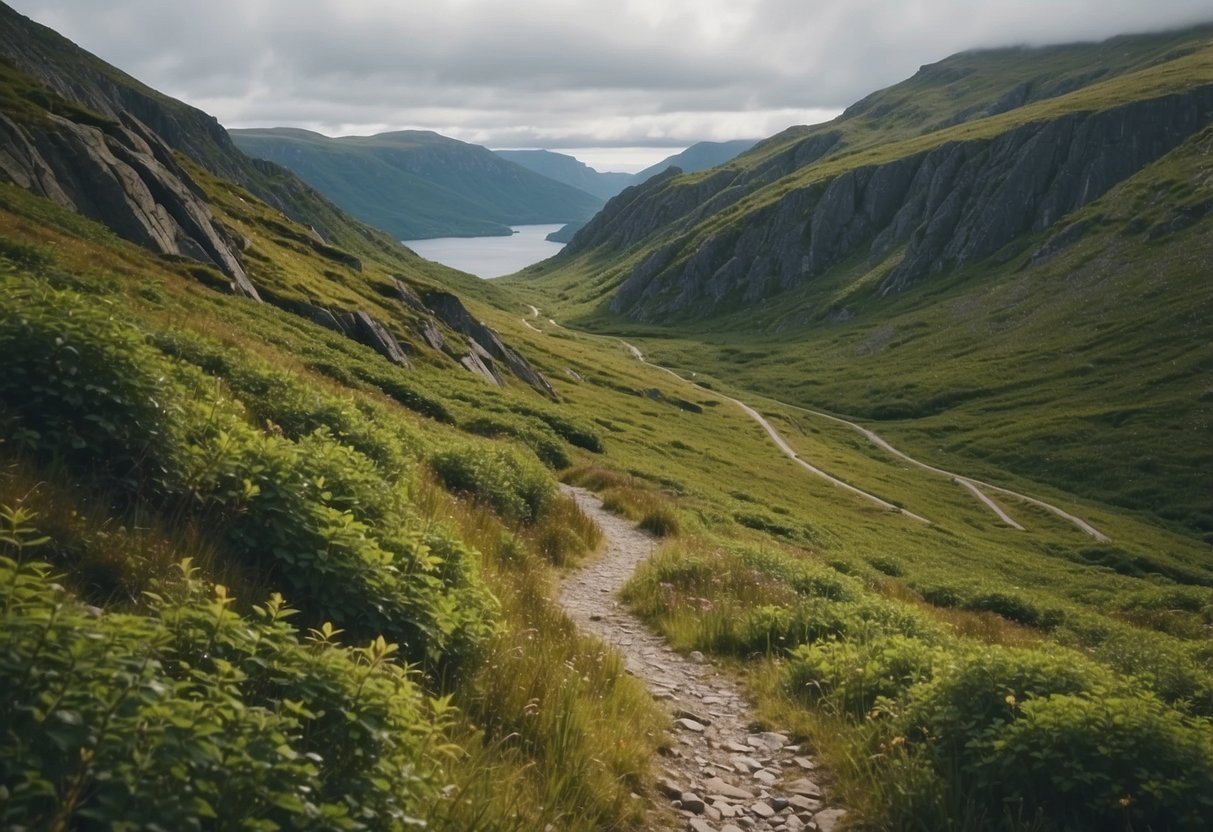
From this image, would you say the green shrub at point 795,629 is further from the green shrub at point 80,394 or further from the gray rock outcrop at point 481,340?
the gray rock outcrop at point 481,340

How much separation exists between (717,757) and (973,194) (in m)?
189

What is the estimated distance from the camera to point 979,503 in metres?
71.3

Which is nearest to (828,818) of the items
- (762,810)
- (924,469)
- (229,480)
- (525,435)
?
(762,810)

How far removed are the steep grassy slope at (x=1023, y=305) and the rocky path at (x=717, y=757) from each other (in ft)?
257

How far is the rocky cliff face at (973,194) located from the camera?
159500 mm

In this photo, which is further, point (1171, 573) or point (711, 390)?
point (711, 390)

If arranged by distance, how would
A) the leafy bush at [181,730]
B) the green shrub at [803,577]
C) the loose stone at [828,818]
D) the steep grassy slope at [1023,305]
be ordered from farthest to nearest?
the steep grassy slope at [1023,305] < the green shrub at [803,577] < the loose stone at [828,818] < the leafy bush at [181,730]

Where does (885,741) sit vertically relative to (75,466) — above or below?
below

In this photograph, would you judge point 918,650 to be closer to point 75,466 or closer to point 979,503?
point 75,466

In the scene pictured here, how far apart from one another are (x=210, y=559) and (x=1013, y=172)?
189 m

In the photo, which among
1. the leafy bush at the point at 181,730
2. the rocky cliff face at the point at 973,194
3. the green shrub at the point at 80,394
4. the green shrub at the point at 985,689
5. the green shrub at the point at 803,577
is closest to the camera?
the leafy bush at the point at 181,730

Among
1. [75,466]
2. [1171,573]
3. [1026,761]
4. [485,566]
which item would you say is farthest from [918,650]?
[1171,573]

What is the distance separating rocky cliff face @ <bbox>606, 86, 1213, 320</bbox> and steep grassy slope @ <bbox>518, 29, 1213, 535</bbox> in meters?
0.40

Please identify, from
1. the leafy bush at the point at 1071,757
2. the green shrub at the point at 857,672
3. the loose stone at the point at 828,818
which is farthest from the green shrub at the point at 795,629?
the loose stone at the point at 828,818
